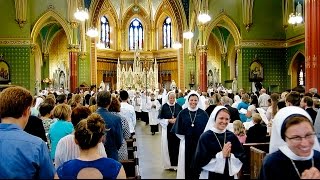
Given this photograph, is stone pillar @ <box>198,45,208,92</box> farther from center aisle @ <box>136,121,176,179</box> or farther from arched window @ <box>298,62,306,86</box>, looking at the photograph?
center aisle @ <box>136,121,176,179</box>

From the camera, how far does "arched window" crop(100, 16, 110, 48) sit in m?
46.5

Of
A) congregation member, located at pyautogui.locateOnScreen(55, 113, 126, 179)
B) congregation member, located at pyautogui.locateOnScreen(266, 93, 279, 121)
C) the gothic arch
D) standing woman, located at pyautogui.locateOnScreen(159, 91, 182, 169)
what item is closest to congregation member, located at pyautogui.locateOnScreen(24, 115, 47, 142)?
congregation member, located at pyautogui.locateOnScreen(55, 113, 126, 179)

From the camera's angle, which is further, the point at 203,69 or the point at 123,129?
the point at 203,69

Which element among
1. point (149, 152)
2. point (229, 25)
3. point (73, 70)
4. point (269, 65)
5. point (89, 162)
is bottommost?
point (149, 152)

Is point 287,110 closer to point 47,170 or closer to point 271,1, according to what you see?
point 47,170

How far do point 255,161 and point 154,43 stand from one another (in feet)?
137

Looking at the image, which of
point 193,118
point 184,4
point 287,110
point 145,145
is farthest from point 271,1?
point 287,110

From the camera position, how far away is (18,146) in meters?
3.50

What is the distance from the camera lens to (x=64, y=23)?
31609 millimetres

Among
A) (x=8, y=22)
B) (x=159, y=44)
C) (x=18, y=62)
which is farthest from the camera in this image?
(x=159, y=44)

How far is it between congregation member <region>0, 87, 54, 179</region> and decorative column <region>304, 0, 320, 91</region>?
15001mm

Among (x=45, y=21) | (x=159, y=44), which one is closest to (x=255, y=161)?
(x=45, y=21)

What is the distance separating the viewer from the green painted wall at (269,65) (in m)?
31.8

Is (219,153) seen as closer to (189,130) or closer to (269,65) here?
(189,130)
